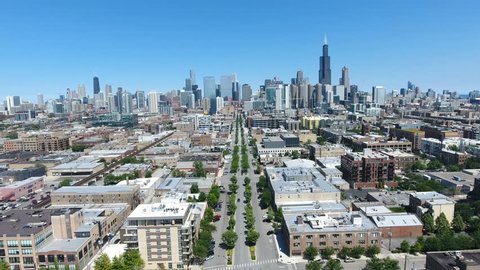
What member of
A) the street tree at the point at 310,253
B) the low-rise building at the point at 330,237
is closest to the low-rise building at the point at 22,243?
the low-rise building at the point at 330,237

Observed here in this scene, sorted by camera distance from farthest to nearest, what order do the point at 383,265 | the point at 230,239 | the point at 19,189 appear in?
Answer: 1. the point at 19,189
2. the point at 230,239
3. the point at 383,265

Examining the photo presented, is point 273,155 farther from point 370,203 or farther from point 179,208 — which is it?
point 179,208

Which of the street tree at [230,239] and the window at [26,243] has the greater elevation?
the window at [26,243]

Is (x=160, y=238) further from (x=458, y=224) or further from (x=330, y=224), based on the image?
(x=458, y=224)

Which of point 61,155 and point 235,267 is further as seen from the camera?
point 61,155

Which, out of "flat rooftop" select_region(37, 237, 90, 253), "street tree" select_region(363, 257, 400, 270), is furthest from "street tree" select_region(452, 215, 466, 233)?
"flat rooftop" select_region(37, 237, 90, 253)

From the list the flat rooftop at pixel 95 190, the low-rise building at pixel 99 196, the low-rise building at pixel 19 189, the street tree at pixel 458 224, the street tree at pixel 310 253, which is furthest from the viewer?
the low-rise building at pixel 19 189

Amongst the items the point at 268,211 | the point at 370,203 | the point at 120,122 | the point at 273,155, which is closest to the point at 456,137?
the point at 273,155

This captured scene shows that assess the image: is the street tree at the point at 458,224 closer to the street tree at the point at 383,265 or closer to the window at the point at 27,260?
the street tree at the point at 383,265

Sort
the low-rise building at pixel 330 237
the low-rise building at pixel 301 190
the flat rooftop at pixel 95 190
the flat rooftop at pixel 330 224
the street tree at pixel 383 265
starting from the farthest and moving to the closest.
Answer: the flat rooftop at pixel 95 190 < the low-rise building at pixel 301 190 < the flat rooftop at pixel 330 224 < the low-rise building at pixel 330 237 < the street tree at pixel 383 265

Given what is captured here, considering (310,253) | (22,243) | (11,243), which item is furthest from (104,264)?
(310,253)

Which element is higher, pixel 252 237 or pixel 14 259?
pixel 14 259
